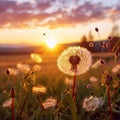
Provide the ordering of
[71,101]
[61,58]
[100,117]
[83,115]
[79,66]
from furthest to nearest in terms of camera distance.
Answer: [83,115]
[100,117]
[61,58]
[79,66]
[71,101]

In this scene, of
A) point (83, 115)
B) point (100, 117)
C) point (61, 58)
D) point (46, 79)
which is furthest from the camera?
point (46, 79)

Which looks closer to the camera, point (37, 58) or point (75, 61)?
point (75, 61)

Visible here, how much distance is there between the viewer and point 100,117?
4.21 metres

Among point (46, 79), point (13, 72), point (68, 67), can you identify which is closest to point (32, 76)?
point (68, 67)

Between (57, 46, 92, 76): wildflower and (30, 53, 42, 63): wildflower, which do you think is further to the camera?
(30, 53, 42, 63): wildflower

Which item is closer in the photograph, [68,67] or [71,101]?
[71,101]

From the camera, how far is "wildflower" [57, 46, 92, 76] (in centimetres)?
351

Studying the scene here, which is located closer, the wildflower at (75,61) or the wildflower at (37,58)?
the wildflower at (75,61)

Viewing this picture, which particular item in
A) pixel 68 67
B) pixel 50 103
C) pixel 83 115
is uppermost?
pixel 68 67

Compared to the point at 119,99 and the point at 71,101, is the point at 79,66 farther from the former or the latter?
the point at 119,99

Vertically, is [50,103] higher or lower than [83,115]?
higher

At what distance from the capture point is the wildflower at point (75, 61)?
3.51 m

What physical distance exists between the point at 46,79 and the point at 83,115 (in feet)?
9.48

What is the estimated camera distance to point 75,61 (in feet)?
11.7
